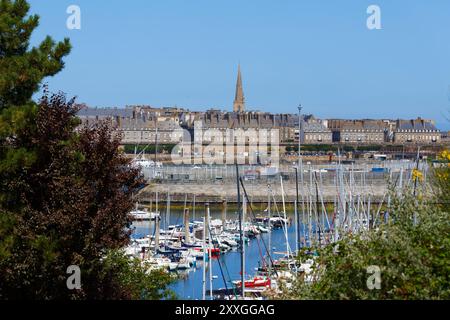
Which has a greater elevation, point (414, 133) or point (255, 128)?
point (255, 128)

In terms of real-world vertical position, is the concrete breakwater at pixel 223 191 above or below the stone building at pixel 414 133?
below

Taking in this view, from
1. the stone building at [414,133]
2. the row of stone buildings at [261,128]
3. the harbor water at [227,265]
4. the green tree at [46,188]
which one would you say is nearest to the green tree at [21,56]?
the green tree at [46,188]

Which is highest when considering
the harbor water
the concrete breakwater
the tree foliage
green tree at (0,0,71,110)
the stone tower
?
the stone tower

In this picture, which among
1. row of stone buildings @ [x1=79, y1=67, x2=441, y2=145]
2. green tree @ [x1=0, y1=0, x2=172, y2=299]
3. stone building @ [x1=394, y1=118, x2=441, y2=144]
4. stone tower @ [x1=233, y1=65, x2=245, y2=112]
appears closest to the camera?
green tree @ [x1=0, y1=0, x2=172, y2=299]

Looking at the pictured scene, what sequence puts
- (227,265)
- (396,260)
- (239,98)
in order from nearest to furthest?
(396,260) → (227,265) → (239,98)

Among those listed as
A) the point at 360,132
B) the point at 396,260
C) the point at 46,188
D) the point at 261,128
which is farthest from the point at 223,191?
the point at 360,132

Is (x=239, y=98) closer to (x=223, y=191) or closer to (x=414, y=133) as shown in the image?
(x=414, y=133)

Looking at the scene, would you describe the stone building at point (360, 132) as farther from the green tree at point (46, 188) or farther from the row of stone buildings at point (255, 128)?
the green tree at point (46, 188)

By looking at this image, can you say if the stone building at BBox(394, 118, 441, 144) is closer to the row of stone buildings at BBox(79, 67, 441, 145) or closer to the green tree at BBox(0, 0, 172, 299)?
the row of stone buildings at BBox(79, 67, 441, 145)

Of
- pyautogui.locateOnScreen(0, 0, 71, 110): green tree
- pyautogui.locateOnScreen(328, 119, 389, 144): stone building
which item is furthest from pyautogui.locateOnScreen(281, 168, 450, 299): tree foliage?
pyautogui.locateOnScreen(328, 119, 389, 144): stone building
